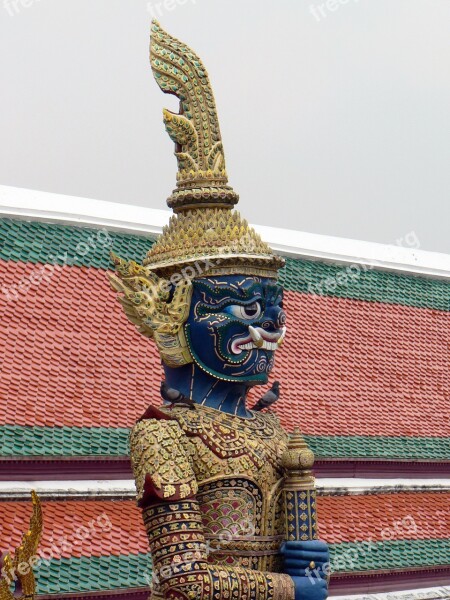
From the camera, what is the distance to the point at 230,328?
7184mm

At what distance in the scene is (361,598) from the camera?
47.2ft

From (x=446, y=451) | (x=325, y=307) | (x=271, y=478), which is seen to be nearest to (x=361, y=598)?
(x=446, y=451)

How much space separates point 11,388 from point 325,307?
17.0ft

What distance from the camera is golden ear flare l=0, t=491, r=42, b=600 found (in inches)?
282

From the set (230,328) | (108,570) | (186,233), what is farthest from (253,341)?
(108,570)

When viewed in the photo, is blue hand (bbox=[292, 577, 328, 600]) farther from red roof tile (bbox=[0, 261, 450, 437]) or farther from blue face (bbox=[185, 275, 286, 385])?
red roof tile (bbox=[0, 261, 450, 437])

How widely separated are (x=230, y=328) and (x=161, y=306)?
1.26 feet

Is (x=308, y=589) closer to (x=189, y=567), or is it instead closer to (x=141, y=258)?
(x=189, y=567)

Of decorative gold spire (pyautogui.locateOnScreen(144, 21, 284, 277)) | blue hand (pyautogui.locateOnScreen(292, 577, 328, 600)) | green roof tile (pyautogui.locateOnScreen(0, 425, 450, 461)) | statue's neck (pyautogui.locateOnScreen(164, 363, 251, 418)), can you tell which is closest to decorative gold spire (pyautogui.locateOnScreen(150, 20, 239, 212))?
decorative gold spire (pyautogui.locateOnScreen(144, 21, 284, 277))

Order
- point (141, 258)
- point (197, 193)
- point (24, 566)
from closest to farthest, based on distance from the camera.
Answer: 1. point (24, 566)
2. point (197, 193)
3. point (141, 258)

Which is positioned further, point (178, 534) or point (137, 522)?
point (137, 522)

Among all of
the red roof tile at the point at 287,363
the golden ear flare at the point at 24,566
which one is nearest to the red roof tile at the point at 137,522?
the red roof tile at the point at 287,363

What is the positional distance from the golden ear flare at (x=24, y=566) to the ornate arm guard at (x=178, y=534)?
2.47 feet

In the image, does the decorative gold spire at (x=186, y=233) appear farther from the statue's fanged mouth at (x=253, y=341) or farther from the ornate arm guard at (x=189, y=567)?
the ornate arm guard at (x=189, y=567)
